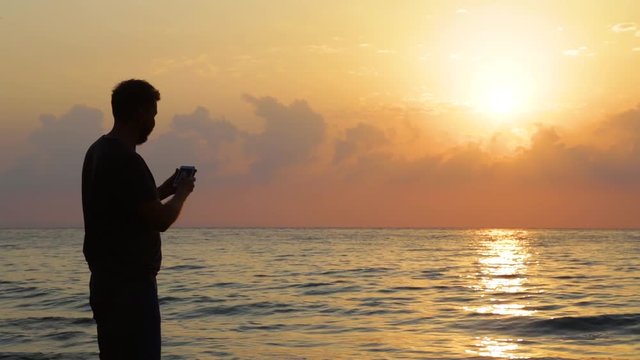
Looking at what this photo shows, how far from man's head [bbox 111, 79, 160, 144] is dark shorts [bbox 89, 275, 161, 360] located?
844mm

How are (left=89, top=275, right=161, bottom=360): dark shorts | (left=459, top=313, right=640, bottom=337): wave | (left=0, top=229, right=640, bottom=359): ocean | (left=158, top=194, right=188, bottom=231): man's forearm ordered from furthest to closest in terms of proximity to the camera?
(left=459, top=313, right=640, bottom=337): wave, (left=0, top=229, right=640, bottom=359): ocean, (left=89, top=275, right=161, bottom=360): dark shorts, (left=158, top=194, right=188, bottom=231): man's forearm

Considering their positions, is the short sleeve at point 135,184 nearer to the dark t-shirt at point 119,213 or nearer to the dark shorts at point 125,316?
the dark t-shirt at point 119,213

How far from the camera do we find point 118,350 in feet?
13.5

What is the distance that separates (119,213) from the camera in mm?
4043

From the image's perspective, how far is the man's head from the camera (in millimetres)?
4141

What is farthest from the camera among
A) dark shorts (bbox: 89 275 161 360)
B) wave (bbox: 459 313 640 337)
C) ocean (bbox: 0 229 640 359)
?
wave (bbox: 459 313 640 337)

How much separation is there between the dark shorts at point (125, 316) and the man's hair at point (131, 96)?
2.93 feet

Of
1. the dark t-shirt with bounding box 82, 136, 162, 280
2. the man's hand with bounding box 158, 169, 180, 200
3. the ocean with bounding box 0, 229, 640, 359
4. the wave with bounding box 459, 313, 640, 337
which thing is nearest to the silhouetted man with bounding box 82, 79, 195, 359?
the dark t-shirt with bounding box 82, 136, 162, 280

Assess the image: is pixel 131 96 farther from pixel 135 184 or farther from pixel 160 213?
pixel 160 213

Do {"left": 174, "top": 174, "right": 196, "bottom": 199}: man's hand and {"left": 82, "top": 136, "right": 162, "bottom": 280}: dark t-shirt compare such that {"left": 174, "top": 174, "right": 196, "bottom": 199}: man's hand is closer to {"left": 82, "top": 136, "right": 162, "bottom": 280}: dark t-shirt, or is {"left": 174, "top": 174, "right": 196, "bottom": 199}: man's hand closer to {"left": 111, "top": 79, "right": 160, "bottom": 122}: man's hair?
{"left": 82, "top": 136, "right": 162, "bottom": 280}: dark t-shirt

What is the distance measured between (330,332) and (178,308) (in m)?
5.44

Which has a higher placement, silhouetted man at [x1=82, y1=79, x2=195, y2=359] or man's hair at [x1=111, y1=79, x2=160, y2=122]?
man's hair at [x1=111, y1=79, x2=160, y2=122]

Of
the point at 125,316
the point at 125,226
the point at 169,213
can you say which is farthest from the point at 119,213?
the point at 125,316

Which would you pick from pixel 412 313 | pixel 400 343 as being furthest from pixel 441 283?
pixel 400 343
